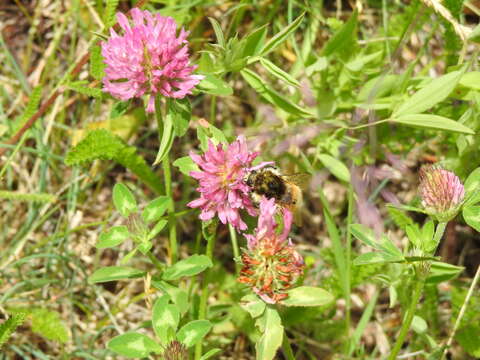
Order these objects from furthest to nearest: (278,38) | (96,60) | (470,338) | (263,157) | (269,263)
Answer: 1. (263,157)
2. (470,338)
3. (96,60)
4. (278,38)
5. (269,263)

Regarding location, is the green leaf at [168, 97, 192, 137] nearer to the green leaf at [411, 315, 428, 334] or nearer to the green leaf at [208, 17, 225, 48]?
the green leaf at [208, 17, 225, 48]

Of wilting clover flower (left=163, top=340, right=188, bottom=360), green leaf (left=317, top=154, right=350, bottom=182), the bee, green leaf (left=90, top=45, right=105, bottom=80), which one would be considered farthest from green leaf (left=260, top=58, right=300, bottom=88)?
wilting clover flower (left=163, top=340, right=188, bottom=360)

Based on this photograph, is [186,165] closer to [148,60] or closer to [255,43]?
[148,60]

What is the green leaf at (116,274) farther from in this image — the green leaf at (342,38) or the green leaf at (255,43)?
the green leaf at (342,38)

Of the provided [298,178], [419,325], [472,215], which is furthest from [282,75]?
[419,325]

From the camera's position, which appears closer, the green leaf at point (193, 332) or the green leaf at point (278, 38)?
the green leaf at point (193, 332)

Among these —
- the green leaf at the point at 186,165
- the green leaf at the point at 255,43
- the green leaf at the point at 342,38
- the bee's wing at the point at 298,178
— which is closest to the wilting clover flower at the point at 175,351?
the green leaf at the point at 186,165

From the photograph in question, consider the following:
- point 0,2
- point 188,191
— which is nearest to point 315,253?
point 188,191
